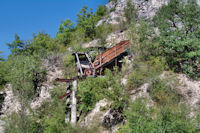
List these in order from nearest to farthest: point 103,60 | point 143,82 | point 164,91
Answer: point 164,91, point 143,82, point 103,60

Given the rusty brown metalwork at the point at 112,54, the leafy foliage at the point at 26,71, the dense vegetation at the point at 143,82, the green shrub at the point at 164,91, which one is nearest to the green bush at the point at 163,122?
the dense vegetation at the point at 143,82

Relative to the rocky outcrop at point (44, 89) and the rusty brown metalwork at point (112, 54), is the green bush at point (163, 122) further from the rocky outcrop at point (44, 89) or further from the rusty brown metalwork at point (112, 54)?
the rocky outcrop at point (44, 89)

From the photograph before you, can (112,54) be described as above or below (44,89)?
above

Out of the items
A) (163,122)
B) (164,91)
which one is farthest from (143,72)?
(163,122)

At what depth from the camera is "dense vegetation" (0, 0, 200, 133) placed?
8.51 m

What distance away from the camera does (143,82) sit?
13312 millimetres

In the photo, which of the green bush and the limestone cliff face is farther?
the limestone cliff face

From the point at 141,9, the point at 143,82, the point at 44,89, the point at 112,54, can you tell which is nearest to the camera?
the point at 143,82

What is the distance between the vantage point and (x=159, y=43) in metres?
14.9

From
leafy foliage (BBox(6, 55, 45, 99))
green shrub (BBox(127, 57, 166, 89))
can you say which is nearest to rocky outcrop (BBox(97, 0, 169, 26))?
green shrub (BBox(127, 57, 166, 89))

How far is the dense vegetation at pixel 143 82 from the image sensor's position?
851cm

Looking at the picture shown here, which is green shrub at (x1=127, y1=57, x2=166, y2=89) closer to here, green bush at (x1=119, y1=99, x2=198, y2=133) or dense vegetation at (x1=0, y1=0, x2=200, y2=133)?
dense vegetation at (x1=0, y1=0, x2=200, y2=133)

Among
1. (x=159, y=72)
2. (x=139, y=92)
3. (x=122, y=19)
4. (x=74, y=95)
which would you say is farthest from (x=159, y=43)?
(x=122, y=19)

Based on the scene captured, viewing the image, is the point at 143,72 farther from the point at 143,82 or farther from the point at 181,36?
the point at 181,36
